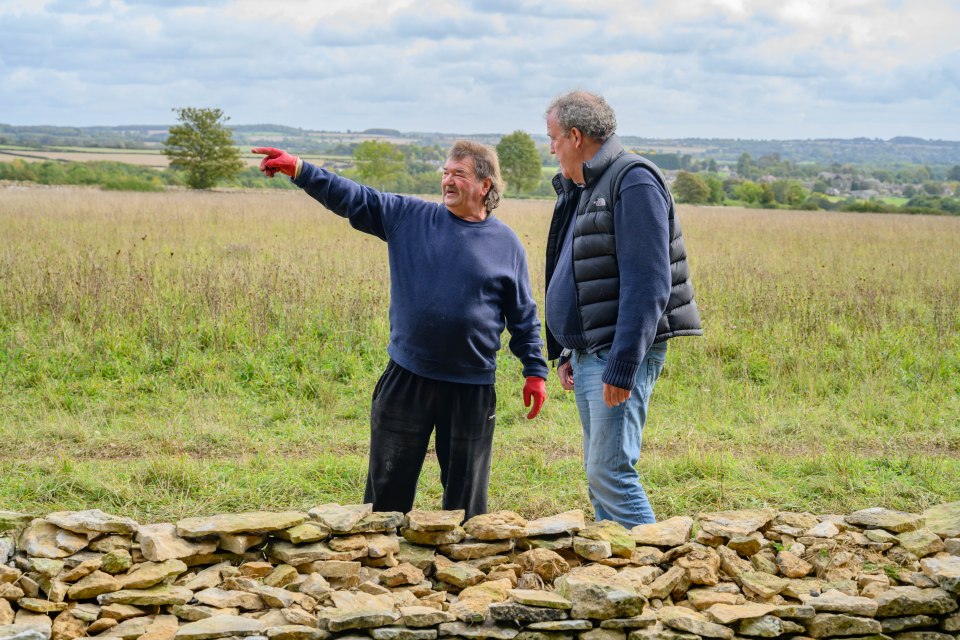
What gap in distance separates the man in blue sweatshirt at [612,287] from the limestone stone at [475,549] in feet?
1.52

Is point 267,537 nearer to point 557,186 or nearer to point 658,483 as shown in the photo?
point 557,186

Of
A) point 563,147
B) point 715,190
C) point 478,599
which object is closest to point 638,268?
point 563,147

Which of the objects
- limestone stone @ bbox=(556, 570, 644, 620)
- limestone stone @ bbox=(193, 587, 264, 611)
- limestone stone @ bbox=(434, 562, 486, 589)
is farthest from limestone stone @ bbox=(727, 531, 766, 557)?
limestone stone @ bbox=(193, 587, 264, 611)

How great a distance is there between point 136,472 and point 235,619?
254 centimetres

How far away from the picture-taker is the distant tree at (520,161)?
57.2m

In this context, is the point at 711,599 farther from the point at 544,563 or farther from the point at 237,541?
the point at 237,541

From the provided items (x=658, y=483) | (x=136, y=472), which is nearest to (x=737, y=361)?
(x=658, y=483)

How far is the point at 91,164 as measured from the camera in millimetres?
47094

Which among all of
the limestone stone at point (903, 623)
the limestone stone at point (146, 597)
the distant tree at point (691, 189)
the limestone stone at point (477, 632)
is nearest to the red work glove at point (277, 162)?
the limestone stone at point (146, 597)

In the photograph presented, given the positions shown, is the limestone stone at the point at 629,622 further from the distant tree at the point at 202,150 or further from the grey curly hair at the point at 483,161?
the distant tree at the point at 202,150

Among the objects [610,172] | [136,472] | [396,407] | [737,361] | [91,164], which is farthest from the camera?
[91,164]

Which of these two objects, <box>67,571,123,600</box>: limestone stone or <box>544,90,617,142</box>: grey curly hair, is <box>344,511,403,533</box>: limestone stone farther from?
<box>544,90,617,142</box>: grey curly hair

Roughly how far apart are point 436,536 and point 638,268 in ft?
4.52

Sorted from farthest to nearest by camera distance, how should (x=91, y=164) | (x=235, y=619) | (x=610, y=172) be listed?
(x=91, y=164), (x=610, y=172), (x=235, y=619)
